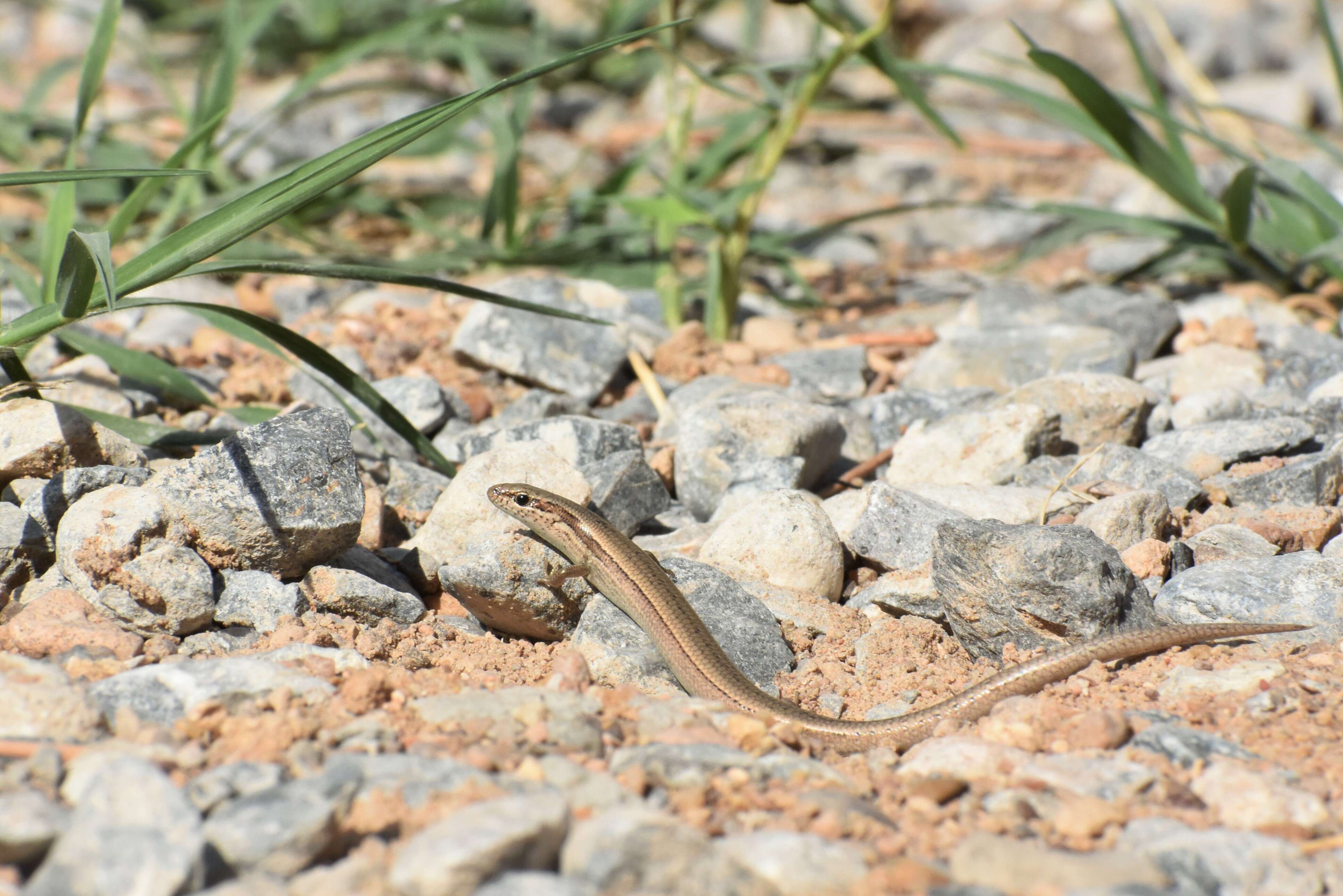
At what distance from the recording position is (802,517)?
3.25m

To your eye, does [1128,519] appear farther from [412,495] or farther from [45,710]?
[45,710]

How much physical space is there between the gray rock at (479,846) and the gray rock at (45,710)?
78 cm

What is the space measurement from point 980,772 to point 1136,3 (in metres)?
9.56

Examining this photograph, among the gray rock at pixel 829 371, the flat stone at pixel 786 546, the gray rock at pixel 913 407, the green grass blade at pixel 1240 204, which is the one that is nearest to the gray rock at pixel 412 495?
the flat stone at pixel 786 546

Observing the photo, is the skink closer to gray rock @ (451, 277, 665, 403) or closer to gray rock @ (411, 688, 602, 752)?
gray rock @ (411, 688, 602, 752)

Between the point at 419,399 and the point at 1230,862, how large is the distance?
2930mm

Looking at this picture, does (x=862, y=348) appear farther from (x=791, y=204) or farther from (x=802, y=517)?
(x=791, y=204)

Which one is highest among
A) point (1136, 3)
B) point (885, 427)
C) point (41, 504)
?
A: point (1136, 3)

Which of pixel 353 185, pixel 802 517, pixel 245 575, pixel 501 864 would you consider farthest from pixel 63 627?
pixel 353 185

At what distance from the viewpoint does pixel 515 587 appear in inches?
120

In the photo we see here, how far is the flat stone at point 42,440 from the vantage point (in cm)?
300

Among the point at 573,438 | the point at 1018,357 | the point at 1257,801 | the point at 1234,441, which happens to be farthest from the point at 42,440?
the point at 1234,441

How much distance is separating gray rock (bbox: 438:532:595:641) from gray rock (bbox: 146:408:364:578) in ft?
1.10

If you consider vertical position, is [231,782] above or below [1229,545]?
above
